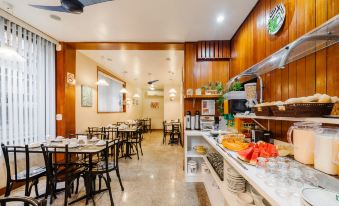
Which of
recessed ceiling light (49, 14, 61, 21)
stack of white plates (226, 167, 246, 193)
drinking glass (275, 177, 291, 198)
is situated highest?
recessed ceiling light (49, 14, 61, 21)

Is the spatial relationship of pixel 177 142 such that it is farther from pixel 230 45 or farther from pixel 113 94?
pixel 230 45

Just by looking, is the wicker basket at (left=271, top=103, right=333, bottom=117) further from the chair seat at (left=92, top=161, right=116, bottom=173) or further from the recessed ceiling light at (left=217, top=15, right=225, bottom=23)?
the chair seat at (left=92, top=161, right=116, bottom=173)

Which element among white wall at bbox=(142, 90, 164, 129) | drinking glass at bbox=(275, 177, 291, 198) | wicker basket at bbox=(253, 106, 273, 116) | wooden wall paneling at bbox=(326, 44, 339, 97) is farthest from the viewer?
white wall at bbox=(142, 90, 164, 129)

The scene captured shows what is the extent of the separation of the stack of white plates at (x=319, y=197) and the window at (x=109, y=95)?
16.3 feet

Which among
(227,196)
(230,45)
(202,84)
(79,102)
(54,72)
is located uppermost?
(230,45)

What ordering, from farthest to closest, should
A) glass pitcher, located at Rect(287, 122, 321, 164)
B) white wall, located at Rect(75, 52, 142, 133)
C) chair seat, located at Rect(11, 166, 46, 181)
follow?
white wall, located at Rect(75, 52, 142, 133)
chair seat, located at Rect(11, 166, 46, 181)
glass pitcher, located at Rect(287, 122, 321, 164)

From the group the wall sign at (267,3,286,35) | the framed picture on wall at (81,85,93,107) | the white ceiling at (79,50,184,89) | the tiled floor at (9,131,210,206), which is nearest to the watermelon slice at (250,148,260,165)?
the wall sign at (267,3,286,35)

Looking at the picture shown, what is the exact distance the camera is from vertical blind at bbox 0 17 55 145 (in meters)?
2.74

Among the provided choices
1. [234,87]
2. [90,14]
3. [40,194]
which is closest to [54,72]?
[90,14]

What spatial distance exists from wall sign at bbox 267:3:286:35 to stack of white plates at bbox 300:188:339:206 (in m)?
1.65

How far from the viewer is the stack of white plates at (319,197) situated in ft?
2.44

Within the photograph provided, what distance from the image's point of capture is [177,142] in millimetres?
6945

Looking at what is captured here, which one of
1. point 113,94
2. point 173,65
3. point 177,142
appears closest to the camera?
point 173,65

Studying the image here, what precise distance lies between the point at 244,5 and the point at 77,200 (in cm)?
372
